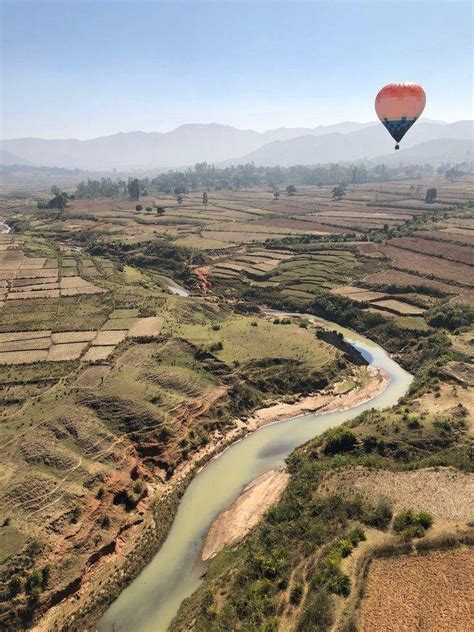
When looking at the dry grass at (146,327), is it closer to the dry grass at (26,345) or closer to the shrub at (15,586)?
the dry grass at (26,345)

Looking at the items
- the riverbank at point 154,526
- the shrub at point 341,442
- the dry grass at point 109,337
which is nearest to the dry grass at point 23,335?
the dry grass at point 109,337

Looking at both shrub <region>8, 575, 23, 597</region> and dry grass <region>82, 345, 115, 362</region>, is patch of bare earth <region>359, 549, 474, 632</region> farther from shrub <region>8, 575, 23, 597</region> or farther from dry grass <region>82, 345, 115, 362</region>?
dry grass <region>82, 345, 115, 362</region>

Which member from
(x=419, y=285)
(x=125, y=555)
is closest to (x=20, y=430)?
(x=125, y=555)

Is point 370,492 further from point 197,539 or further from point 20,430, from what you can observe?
point 20,430

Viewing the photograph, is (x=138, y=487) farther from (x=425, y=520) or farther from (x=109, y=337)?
(x=109, y=337)

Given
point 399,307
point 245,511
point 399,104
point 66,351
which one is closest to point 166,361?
point 66,351

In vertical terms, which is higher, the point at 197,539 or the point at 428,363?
the point at 428,363
